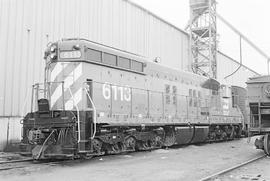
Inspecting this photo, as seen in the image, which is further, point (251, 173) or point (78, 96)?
point (78, 96)

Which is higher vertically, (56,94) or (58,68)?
(58,68)

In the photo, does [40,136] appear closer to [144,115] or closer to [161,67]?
[144,115]

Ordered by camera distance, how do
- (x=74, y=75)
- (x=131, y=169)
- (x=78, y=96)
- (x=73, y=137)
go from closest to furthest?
(x=131, y=169)
(x=73, y=137)
(x=78, y=96)
(x=74, y=75)

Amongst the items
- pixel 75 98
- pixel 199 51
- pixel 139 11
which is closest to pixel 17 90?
pixel 75 98

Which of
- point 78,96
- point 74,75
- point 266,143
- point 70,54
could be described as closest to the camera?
point 78,96

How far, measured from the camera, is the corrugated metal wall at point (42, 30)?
1268cm

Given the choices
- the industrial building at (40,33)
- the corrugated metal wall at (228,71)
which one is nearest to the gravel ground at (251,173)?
the industrial building at (40,33)

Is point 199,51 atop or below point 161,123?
atop

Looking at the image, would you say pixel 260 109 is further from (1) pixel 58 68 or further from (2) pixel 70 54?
(1) pixel 58 68

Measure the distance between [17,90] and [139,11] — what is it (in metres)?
9.70

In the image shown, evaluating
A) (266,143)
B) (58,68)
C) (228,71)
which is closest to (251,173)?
(266,143)

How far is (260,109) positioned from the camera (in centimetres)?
1141

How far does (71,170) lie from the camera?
26.1ft

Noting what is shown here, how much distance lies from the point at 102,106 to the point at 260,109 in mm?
5554
